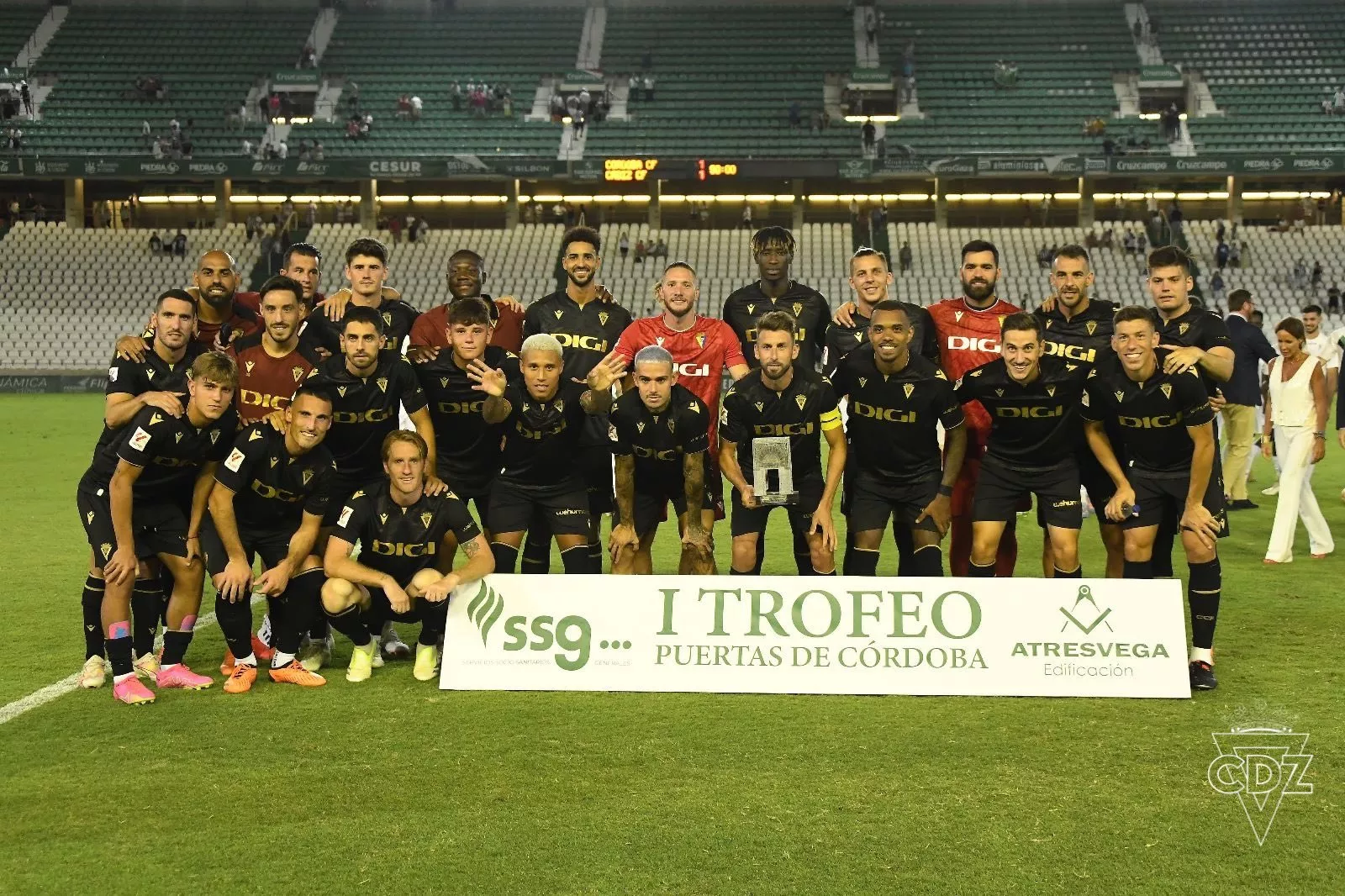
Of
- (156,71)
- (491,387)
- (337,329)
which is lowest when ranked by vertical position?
(491,387)

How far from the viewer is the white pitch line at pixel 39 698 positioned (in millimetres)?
6059

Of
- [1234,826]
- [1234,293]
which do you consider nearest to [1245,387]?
[1234,293]

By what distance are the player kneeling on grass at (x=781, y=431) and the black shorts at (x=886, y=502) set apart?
0.21 metres

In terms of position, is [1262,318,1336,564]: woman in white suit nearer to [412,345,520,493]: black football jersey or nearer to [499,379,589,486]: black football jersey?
[499,379,589,486]: black football jersey

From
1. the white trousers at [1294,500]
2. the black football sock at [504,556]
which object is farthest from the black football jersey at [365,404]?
the white trousers at [1294,500]

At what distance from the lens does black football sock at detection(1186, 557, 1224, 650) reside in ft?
21.7

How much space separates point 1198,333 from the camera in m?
7.01

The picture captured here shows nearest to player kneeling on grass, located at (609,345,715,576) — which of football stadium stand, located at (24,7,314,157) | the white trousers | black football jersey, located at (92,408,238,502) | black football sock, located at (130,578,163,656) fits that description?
black football jersey, located at (92,408,238,502)

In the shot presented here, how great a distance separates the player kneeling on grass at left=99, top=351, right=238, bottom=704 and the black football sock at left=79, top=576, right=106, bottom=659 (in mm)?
239

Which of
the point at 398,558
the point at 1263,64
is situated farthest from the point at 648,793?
the point at 1263,64

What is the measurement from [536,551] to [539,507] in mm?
292

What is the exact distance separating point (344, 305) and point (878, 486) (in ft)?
11.1

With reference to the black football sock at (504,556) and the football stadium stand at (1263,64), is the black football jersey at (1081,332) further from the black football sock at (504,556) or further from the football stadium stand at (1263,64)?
the football stadium stand at (1263,64)

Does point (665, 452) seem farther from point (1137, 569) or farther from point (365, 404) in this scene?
point (1137, 569)
